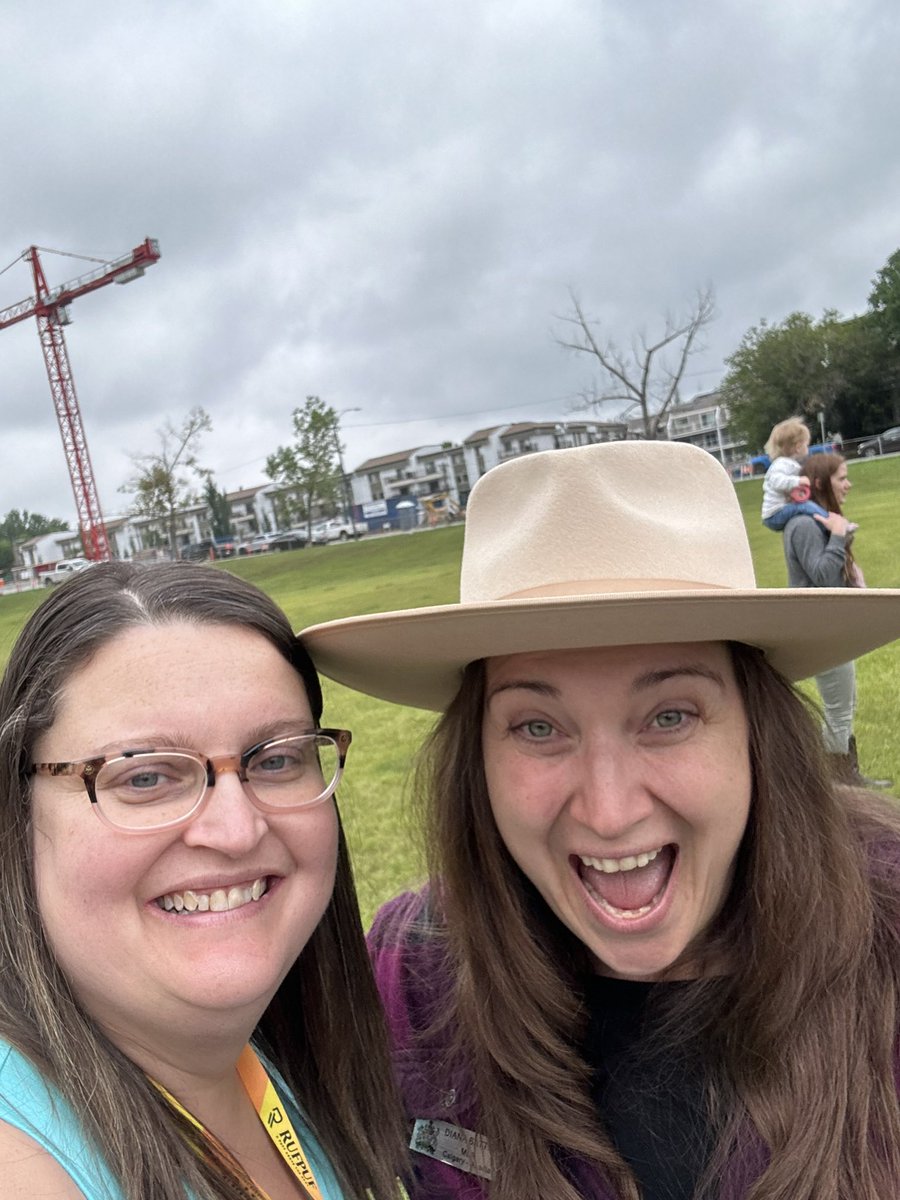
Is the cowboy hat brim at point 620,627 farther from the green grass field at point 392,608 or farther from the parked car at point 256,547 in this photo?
the parked car at point 256,547

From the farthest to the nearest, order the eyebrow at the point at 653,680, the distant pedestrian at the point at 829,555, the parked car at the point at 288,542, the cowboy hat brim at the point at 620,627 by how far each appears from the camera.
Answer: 1. the parked car at the point at 288,542
2. the distant pedestrian at the point at 829,555
3. the eyebrow at the point at 653,680
4. the cowboy hat brim at the point at 620,627

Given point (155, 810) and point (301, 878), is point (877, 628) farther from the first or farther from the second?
point (155, 810)

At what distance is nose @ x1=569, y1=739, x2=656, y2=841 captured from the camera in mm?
1484

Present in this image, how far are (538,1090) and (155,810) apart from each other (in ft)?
3.17

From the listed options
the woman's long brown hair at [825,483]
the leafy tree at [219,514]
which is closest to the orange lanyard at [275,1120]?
the woman's long brown hair at [825,483]

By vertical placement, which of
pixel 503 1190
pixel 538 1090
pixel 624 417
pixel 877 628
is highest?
pixel 624 417

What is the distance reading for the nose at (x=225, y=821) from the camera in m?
1.32

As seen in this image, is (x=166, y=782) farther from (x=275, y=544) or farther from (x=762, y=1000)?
(x=275, y=544)

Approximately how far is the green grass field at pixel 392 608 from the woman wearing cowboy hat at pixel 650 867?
0.62 metres

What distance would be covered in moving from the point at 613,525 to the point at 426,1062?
1241 mm

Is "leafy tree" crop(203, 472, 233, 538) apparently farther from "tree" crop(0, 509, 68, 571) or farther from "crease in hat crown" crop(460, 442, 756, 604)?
"crease in hat crown" crop(460, 442, 756, 604)

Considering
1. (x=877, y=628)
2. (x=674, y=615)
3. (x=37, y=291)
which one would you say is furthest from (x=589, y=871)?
(x=37, y=291)

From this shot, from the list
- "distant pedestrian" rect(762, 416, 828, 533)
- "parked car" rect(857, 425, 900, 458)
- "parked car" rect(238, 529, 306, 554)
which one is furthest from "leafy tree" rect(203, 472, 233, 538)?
"distant pedestrian" rect(762, 416, 828, 533)

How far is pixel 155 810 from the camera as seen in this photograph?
1.31 m
